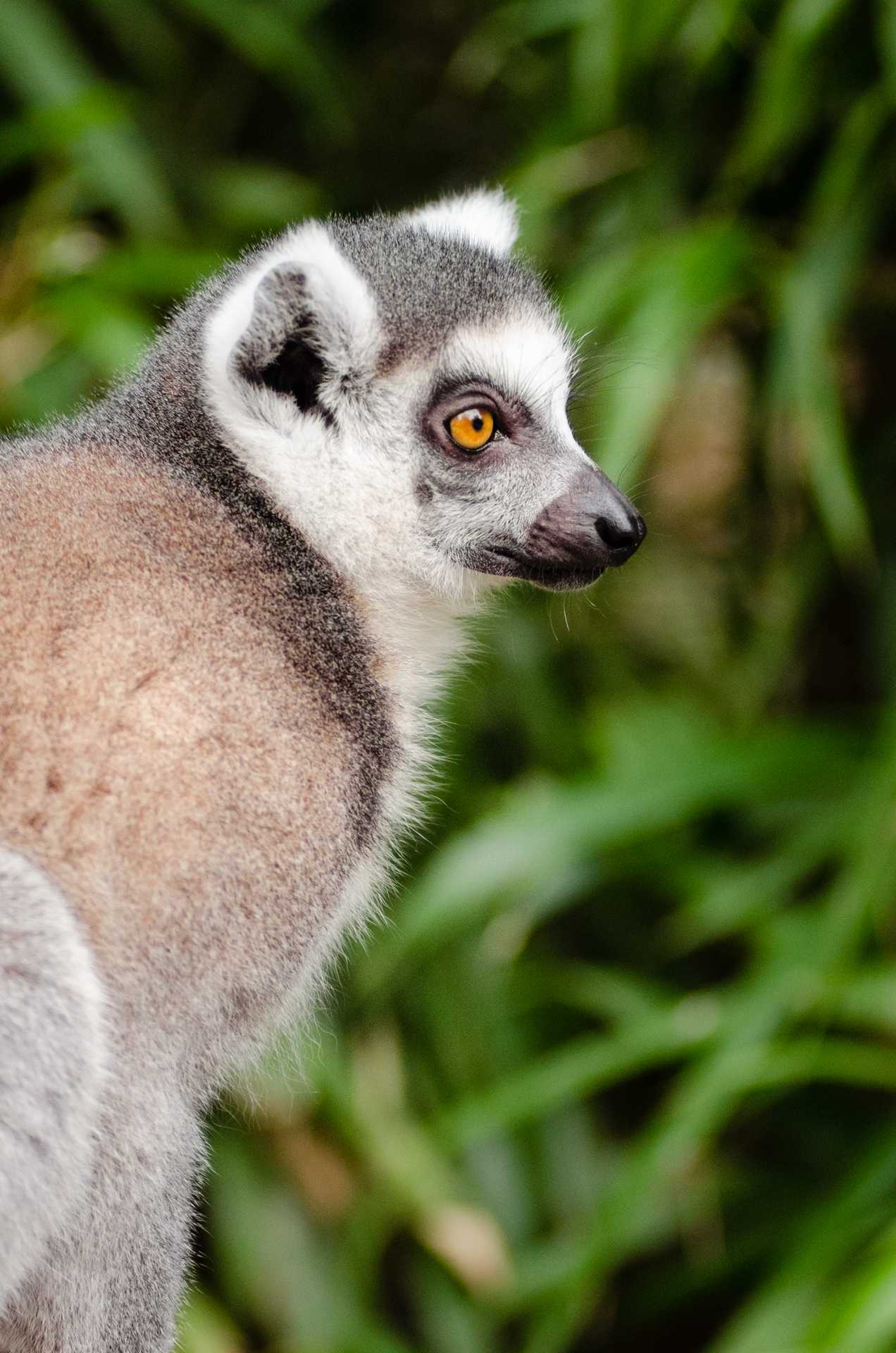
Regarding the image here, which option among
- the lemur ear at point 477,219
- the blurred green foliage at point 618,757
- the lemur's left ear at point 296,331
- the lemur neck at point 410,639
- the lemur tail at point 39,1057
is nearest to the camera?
the lemur tail at point 39,1057

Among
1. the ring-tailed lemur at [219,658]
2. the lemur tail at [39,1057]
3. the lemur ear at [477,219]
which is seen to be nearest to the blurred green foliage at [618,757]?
the lemur ear at [477,219]

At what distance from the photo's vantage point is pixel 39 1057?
118 centimetres

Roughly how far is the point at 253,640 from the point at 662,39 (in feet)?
5.85

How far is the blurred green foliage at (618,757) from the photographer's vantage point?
93.4 inches

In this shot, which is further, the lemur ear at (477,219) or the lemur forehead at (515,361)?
the lemur ear at (477,219)

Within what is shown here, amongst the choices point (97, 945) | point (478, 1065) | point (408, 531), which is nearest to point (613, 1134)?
point (478, 1065)

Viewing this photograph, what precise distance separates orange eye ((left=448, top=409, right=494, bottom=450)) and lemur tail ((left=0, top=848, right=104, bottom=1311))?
0.68 m

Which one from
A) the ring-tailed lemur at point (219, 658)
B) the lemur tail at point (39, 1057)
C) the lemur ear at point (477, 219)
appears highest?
the lemur ear at point (477, 219)

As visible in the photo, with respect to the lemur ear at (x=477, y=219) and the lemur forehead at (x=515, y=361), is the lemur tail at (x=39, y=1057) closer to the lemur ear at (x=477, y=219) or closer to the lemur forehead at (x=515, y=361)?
the lemur forehead at (x=515, y=361)

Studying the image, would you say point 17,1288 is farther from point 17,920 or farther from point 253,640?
point 253,640

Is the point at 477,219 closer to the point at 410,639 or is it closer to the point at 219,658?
the point at 410,639

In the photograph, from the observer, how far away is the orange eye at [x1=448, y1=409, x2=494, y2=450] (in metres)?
1.61

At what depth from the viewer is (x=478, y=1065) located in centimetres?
267

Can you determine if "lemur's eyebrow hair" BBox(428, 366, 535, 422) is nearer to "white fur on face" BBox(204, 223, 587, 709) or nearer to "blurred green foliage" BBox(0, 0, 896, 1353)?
"white fur on face" BBox(204, 223, 587, 709)
